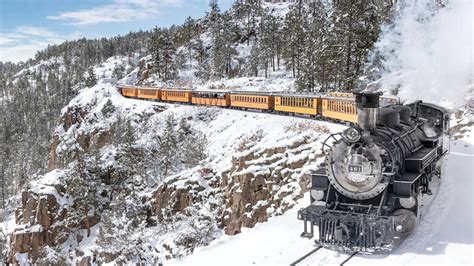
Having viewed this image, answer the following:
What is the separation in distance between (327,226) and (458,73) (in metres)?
14.6

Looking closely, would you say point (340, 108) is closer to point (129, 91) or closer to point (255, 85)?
point (255, 85)

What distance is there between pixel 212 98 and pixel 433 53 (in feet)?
70.9

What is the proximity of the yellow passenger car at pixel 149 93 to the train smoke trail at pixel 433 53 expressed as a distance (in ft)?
94.8

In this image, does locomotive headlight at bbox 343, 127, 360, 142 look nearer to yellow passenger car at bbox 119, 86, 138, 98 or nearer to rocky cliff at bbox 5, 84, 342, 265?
rocky cliff at bbox 5, 84, 342, 265

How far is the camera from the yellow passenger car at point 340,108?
2150 cm

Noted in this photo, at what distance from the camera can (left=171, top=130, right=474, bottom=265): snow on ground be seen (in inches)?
368

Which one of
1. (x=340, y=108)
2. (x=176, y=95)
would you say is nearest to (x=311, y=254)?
(x=340, y=108)

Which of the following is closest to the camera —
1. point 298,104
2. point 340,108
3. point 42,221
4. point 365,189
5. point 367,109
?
point 365,189

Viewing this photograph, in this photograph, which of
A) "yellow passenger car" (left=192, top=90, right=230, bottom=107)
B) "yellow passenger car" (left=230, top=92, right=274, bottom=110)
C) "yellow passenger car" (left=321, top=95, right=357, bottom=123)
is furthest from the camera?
"yellow passenger car" (left=192, top=90, right=230, bottom=107)

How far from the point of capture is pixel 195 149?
2695 cm

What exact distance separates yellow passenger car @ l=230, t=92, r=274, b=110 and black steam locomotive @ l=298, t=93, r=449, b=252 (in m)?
20.2

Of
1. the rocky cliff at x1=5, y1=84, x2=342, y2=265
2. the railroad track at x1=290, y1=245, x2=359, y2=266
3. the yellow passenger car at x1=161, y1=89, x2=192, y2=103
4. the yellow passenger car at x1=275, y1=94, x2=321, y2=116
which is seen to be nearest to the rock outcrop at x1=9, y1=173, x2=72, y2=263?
the rocky cliff at x1=5, y1=84, x2=342, y2=265

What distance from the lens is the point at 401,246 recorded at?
32.7 feet

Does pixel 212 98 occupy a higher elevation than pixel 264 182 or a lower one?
higher
